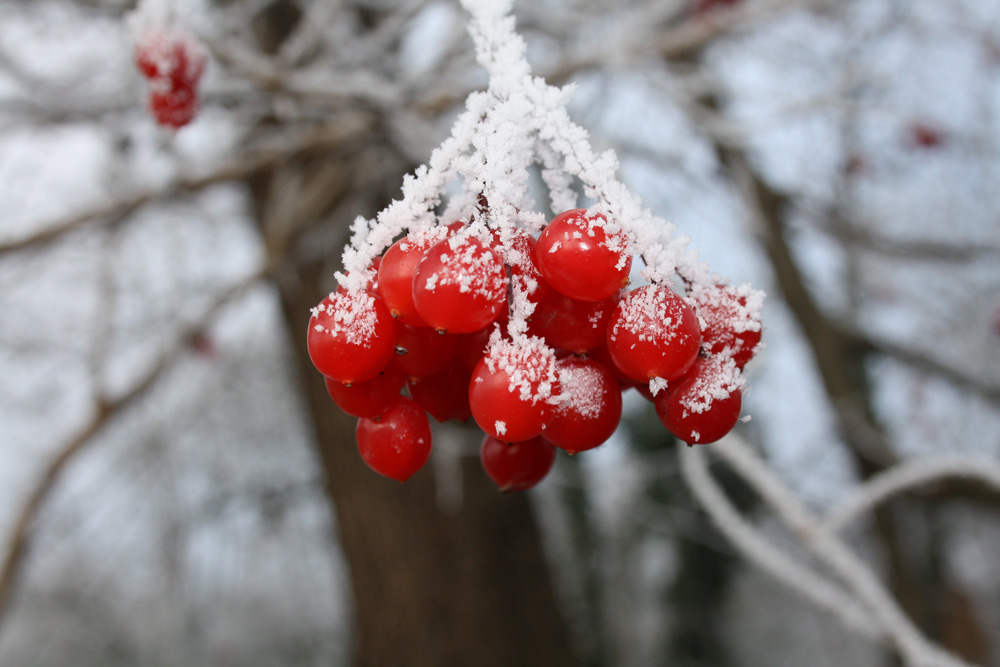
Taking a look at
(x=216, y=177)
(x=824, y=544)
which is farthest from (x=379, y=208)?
(x=824, y=544)

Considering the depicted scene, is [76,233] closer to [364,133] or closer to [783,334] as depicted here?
[364,133]

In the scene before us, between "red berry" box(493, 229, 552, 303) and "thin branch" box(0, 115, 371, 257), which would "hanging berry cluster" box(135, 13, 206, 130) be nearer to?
"thin branch" box(0, 115, 371, 257)

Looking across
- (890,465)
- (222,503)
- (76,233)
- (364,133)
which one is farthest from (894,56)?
(222,503)

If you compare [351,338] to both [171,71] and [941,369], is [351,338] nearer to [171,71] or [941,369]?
[171,71]

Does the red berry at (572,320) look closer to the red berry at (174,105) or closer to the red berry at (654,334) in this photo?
the red berry at (654,334)

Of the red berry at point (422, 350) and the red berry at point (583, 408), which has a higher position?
the red berry at point (422, 350)

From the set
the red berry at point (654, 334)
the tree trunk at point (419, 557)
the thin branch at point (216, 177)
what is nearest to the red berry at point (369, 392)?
the red berry at point (654, 334)
